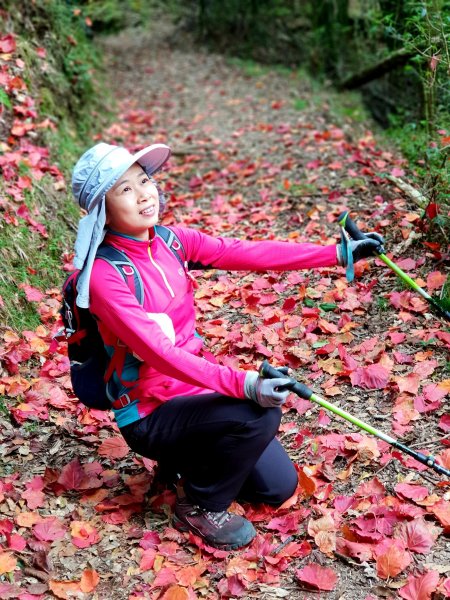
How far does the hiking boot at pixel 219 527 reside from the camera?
2998mm

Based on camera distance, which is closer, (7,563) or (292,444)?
(7,563)

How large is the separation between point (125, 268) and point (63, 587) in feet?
4.64

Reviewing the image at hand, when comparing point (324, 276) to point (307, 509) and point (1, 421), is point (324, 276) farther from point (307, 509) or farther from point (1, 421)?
point (1, 421)

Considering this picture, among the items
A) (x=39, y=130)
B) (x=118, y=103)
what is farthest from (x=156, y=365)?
(x=118, y=103)

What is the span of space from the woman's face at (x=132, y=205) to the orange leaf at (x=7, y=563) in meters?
1.53

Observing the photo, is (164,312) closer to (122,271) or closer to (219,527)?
(122,271)

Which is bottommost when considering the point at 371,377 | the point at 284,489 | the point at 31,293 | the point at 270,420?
the point at 31,293

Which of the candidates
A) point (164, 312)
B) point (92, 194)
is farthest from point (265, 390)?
point (92, 194)

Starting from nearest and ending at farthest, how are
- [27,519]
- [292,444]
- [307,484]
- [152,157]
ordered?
1. [152,157]
2. [27,519]
3. [307,484]
4. [292,444]

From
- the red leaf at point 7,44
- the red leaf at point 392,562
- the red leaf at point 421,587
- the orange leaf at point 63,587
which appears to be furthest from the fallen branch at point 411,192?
the red leaf at point 7,44

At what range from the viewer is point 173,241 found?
314 cm

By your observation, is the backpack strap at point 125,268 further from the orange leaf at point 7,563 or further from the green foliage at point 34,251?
the green foliage at point 34,251

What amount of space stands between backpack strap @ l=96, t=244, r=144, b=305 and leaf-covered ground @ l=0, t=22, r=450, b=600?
1.18 meters

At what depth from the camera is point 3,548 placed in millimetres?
2912
